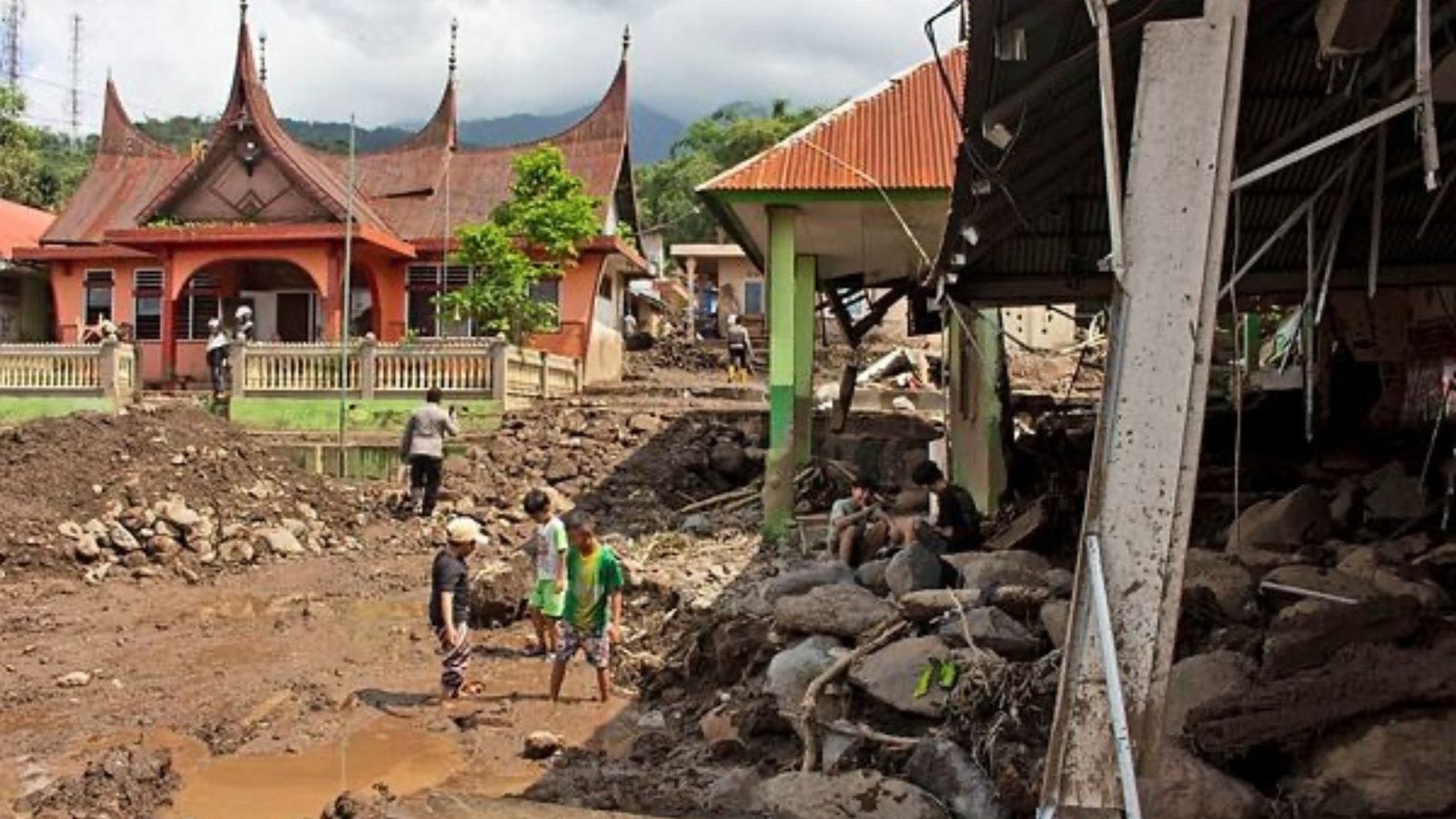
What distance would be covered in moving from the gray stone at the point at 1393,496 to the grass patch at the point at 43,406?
699 inches

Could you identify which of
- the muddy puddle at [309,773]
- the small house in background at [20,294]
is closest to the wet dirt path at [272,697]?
the muddy puddle at [309,773]

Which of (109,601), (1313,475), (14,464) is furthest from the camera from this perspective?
(14,464)

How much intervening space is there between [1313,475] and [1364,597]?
4.47 m

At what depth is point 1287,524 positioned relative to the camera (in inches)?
275

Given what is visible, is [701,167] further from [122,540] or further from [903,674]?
[903,674]

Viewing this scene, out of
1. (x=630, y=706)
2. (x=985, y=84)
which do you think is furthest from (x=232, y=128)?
(x=985, y=84)

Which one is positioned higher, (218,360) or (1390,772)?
(218,360)

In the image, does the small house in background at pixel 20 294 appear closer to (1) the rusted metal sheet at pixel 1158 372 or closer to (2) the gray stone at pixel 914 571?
(2) the gray stone at pixel 914 571

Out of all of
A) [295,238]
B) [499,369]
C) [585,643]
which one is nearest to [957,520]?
[585,643]

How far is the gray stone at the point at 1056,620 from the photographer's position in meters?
5.34

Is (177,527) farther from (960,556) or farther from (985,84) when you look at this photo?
(985,84)

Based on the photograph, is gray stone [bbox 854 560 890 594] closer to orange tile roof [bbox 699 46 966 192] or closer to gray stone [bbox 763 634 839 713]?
gray stone [bbox 763 634 839 713]

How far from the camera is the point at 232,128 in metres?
23.9

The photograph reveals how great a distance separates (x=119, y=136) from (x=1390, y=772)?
1169 inches
